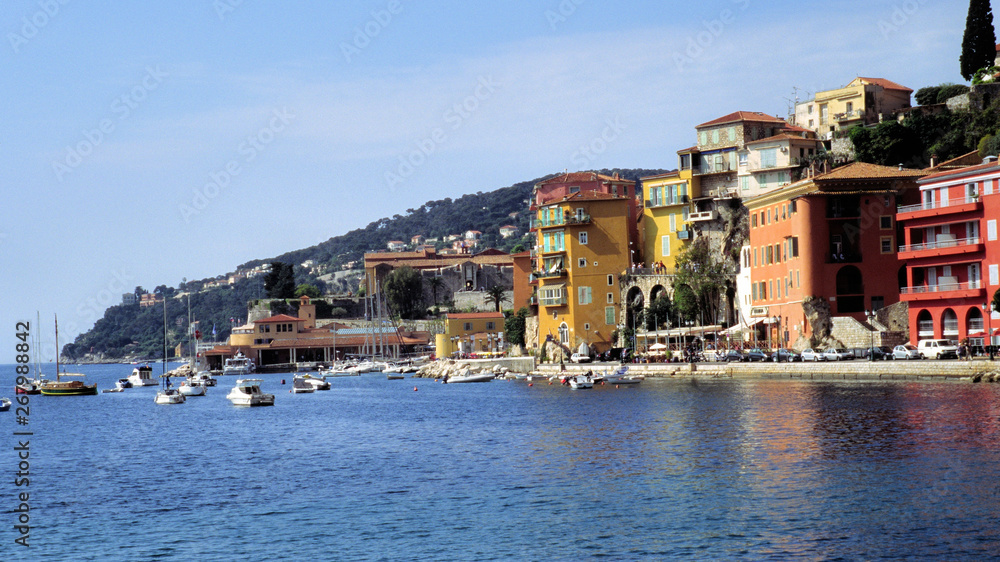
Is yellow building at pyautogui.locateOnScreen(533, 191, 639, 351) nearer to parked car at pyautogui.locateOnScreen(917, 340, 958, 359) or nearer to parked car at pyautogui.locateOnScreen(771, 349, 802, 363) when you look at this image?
parked car at pyautogui.locateOnScreen(771, 349, 802, 363)

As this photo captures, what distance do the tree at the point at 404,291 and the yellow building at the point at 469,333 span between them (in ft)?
106

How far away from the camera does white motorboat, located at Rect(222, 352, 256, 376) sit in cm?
13888

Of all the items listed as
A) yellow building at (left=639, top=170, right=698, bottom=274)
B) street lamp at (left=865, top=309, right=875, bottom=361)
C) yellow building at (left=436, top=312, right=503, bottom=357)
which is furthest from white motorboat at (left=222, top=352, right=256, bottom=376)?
street lamp at (left=865, top=309, right=875, bottom=361)

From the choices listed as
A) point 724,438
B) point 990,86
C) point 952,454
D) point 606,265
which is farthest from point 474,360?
point 952,454

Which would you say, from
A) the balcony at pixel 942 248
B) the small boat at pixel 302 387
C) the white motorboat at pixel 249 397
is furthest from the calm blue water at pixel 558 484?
the small boat at pixel 302 387

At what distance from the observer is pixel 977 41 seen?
269ft

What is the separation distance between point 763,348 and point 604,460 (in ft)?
137

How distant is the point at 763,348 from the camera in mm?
74188

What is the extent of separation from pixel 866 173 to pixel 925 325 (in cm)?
1156

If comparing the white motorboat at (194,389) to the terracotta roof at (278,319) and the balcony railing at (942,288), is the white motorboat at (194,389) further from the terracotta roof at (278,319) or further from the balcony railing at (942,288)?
the terracotta roof at (278,319)

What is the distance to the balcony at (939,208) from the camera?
2302 inches

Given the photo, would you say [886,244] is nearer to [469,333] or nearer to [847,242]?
[847,242]

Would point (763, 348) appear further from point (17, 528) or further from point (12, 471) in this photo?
point (17, 528)

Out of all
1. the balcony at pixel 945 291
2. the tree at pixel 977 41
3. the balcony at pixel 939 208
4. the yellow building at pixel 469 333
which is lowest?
the yellow building at pixel 469 333
